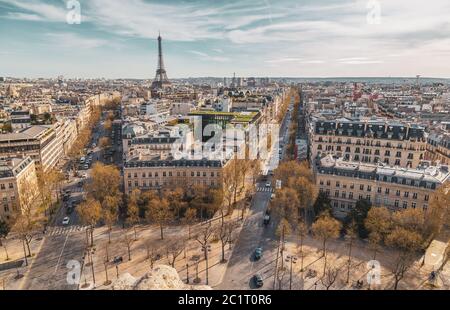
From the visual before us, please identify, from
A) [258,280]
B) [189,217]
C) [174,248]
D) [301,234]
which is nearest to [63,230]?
[174,248]

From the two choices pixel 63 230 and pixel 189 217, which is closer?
pixel 189 217

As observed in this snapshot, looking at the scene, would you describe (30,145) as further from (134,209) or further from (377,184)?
(377,184)

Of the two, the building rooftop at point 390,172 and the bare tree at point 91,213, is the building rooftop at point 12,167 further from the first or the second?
the building rooftop at point 390,172

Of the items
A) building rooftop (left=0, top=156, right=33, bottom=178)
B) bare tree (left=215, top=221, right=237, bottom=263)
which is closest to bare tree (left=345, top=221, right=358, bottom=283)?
bare tree (left=215, top=221, right=237, bottom=263)

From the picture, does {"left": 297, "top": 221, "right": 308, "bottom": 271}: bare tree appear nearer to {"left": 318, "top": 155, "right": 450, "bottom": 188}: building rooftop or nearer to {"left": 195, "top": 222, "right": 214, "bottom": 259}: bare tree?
{"left": 318, "top": 155, "right": 450, "bottom": 188}: building rooftop

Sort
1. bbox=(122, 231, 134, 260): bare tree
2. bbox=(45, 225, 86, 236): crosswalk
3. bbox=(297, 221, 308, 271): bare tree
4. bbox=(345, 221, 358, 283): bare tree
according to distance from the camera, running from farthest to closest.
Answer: bbox=(45, 225, 86, 236): crosswalk < bbox=(122, 231, 134, 260): bare tree < bbox=(297, 221, 308, 271): bare tree < bbox=(345, 221, 358, 283): bare tree
